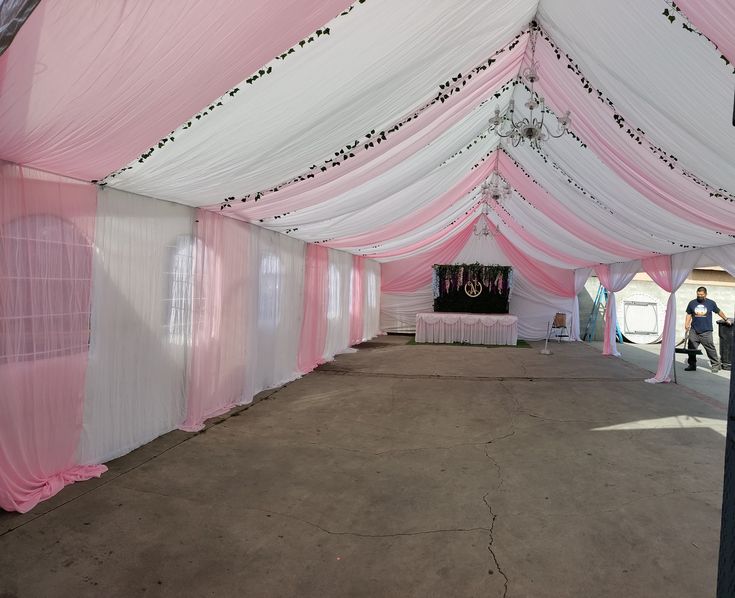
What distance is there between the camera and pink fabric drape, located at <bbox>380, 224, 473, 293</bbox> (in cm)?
1330

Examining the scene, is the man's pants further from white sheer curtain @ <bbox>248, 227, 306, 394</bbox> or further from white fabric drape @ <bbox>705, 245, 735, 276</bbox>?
white sheer curtain @ <bbox>248, 227, 306, 394</bbox>

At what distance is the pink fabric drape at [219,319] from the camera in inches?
194

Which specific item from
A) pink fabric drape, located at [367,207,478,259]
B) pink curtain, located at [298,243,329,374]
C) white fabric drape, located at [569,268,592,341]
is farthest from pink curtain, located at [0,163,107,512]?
white fabric drape, located at [569,268,592,341]

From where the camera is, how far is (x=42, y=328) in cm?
318

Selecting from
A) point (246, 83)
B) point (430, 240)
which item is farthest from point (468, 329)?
point (246, 83)

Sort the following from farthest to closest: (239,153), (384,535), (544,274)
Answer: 1. (544,274)
2. (239,153)
3. (384,535)

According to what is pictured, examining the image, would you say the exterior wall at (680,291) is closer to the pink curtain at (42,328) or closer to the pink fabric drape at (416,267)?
the pink fabric drape at (416,267)

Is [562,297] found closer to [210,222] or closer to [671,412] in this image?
[671,412]

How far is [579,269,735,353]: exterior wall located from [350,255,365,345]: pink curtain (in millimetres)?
7083

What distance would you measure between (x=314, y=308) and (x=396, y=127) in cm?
511

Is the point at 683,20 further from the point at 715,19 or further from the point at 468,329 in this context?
the point at 468,329

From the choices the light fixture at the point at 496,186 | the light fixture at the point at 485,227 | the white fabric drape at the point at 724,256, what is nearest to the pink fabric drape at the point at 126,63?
the light fixture at the point at 496,186

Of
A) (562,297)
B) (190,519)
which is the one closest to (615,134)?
(190,519)

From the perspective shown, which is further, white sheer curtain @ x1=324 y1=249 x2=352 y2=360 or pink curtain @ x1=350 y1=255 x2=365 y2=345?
pink curtain @ x1=350 y1=255 x2=365 y2=345
